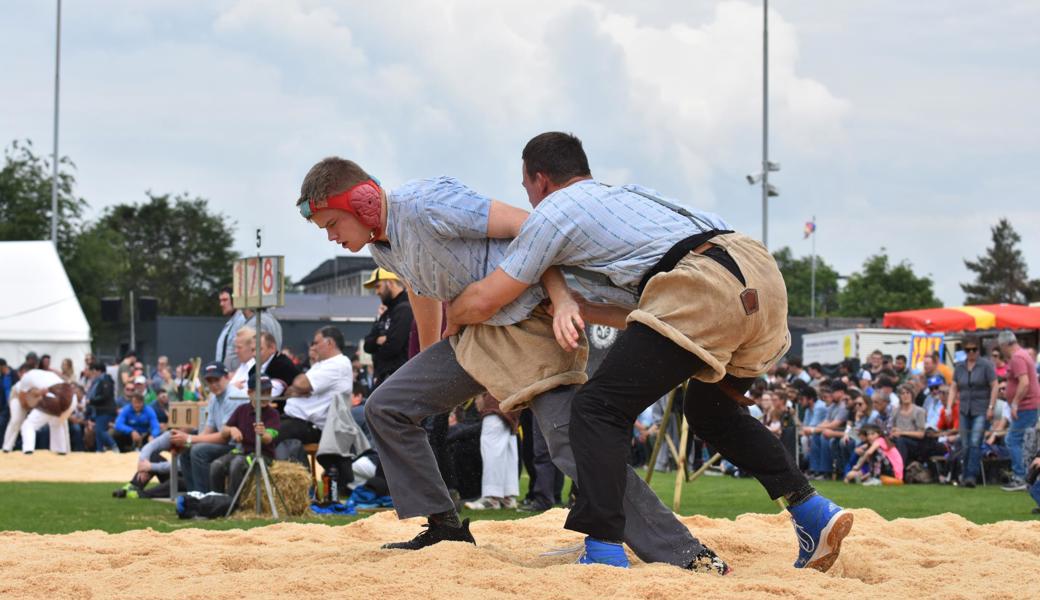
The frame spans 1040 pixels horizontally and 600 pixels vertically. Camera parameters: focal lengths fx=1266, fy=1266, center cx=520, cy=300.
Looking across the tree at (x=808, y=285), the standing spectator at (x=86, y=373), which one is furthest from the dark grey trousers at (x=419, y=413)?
the tree at (x=808, y=285)

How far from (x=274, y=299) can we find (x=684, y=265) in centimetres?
556

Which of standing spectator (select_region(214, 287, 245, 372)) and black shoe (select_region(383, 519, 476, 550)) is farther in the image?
standing spectator (select_region(214, 287, 245, 372))

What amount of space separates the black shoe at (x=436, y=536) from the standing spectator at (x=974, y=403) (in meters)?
11.9

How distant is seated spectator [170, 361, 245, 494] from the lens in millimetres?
11297

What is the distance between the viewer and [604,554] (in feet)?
15.8

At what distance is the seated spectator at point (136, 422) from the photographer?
23606mm

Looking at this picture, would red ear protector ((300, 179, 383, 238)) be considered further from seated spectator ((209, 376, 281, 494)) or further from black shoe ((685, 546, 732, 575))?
seated spectator ((209, 376, 281, 494))

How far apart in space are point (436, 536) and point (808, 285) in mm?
122761

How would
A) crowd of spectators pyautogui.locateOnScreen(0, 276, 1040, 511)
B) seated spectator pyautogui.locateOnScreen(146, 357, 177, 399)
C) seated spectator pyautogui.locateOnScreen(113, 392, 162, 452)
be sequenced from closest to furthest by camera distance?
1. crowd of spectators pyautogui.locateOnScreen(0, 276, 1040, 511)
2. seated spectator pyautogui.locateOnScreen(113, 392, 162, 452)
3. seated spectator pyautogui.locateOnScreen(146, 357, 177, 399)

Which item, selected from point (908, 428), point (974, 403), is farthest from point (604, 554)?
point (908, 428)

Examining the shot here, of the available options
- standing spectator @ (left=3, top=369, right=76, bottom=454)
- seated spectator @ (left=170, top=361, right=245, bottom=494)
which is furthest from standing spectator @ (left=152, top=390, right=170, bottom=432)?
seated spectator @ (left=170, top=361, right=245, bottom=494)

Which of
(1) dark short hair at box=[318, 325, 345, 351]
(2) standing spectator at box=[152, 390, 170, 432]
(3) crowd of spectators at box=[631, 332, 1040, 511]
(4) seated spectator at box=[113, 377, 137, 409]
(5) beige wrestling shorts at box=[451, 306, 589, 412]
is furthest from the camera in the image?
(2) standing spectator at box=[152, 390, 170, 432]

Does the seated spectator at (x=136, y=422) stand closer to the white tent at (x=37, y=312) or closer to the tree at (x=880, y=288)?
the white tent at (x=37, y=312)

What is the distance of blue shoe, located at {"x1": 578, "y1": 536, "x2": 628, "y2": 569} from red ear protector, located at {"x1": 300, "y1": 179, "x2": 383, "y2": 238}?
165 cm
